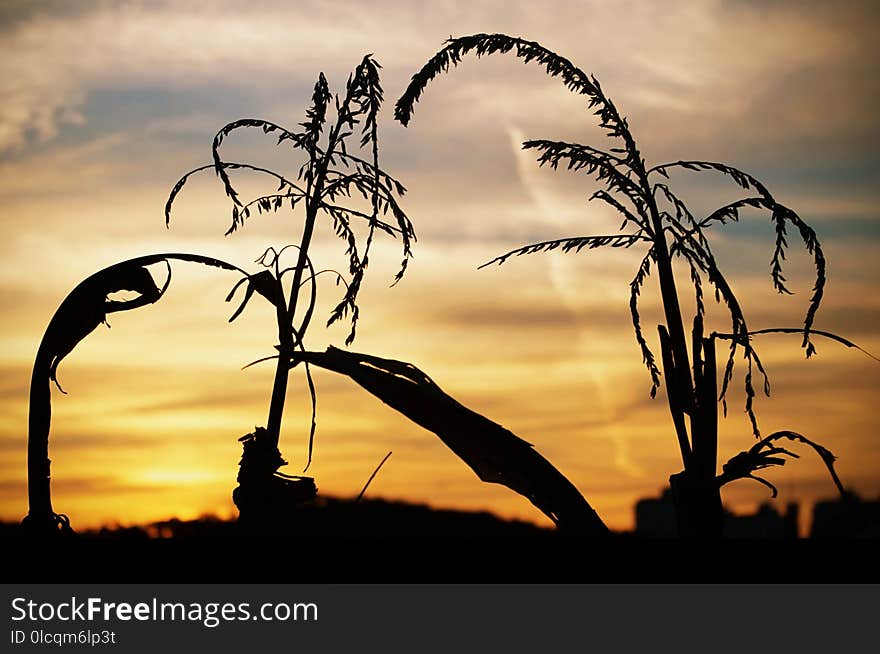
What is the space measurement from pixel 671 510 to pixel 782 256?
1435 mm

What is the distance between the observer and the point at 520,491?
4273 mm

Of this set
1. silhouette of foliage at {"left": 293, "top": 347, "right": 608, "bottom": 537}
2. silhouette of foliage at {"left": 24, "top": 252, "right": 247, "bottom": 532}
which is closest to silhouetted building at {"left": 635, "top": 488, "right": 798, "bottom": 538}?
silhouette of foliage at {"left": 293, "top": 347, "right": 608, "bottom": 537}

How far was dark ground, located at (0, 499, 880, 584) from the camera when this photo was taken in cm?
317


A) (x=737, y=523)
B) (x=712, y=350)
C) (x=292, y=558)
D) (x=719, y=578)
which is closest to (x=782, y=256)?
(x=712, y=350)

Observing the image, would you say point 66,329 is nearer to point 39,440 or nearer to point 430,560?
point 39,440

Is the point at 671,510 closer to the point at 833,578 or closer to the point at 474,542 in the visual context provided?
the point at 833,578

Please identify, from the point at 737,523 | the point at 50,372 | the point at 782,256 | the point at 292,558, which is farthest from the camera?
the point at 782,256

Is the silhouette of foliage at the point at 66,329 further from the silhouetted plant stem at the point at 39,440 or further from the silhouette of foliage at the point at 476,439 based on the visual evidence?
the silhouette of foliage at the point at 476,439

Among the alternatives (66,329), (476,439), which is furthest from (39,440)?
(476,439)

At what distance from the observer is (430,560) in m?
3.22

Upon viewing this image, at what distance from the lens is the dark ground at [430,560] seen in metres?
3.17

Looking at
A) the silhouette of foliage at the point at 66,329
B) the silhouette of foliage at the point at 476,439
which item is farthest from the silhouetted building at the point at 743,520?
the silhouette of foliage at the point at 66,329

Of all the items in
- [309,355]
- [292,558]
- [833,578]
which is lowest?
[833,578]

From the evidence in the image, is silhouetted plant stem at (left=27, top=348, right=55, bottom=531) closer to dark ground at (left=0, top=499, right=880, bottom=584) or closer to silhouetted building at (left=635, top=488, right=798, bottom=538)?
dark ground at (left=0, top=499, right=880, bottom=584)
